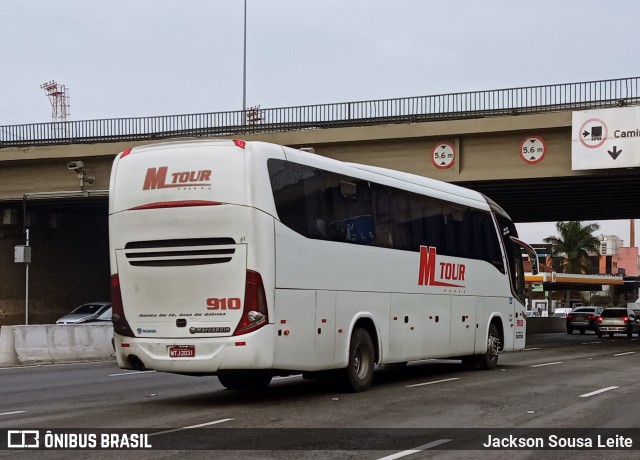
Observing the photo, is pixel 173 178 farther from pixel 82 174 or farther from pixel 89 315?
pixel 82 174

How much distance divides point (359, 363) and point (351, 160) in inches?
730

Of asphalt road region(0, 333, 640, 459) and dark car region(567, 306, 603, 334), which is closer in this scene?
asphalt road region(0, 333, 640, 459)

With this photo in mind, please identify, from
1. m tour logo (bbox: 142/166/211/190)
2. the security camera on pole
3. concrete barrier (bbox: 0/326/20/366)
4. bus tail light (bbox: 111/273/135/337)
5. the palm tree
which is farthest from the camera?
the palm tree

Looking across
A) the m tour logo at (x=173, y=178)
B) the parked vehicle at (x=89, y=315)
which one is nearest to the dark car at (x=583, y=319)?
the parked vehicle at (x=89, y=315)

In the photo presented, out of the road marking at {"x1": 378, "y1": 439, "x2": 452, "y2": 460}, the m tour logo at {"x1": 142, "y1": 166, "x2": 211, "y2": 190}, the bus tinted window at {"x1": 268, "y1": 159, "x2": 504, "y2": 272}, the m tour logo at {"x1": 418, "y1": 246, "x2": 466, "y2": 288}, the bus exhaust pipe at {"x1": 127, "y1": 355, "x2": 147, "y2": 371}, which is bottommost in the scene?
the road marking at {"x1": 378, "y1": 439, "x2": 452, "y2": 460}

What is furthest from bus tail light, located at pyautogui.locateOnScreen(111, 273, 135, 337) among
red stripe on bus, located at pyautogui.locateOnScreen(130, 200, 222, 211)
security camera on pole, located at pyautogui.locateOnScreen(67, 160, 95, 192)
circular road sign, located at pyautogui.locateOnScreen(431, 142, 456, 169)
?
security camera on pole, located at pyautogui.locateOnScreen(67, 160, 95, 192)

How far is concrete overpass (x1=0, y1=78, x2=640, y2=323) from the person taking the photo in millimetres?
31031

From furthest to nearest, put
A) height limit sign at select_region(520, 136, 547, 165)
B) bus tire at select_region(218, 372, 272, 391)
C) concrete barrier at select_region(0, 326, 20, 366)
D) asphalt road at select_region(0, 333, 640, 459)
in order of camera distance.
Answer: height limit sign at select_region(520, 136, 547, 165), concrete barrier at select_region(0, 326, 20, 366), bus tire at select_region(218, 372, 272, 391), asphalt road at select_region(0, 333, 640, 459)

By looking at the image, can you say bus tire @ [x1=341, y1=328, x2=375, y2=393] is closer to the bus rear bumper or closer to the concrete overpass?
the bus rear bumper

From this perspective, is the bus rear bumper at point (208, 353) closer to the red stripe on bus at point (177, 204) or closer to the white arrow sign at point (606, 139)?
the red stripe on bus at point (177, 204)

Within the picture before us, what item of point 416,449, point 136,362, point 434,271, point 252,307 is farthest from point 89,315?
point 416,449

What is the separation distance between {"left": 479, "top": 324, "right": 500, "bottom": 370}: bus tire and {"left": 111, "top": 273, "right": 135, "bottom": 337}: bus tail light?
9379 millimetres

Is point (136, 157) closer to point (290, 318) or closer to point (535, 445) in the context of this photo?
point (290, 318)

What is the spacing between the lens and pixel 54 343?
79.8 feet
